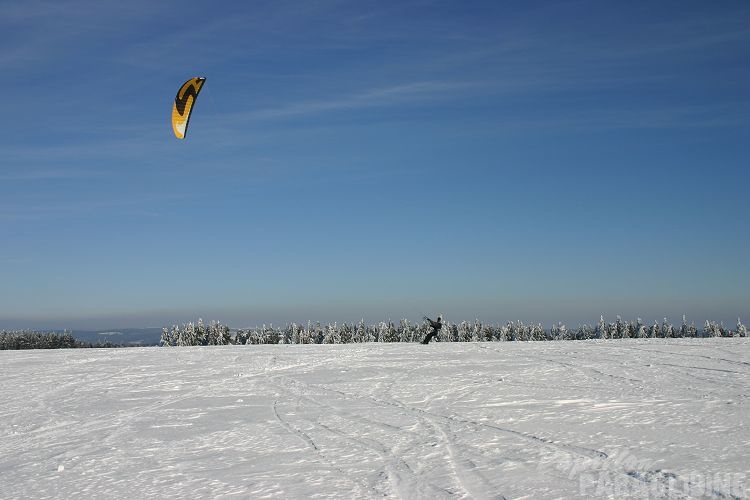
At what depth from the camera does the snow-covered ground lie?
22.7ft

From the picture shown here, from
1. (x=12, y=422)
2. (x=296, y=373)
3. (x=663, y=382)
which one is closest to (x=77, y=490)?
(x=12, y=422)

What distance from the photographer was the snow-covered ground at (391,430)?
691 cm

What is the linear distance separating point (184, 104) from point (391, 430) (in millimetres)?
21303

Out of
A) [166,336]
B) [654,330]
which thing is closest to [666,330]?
[654,330]

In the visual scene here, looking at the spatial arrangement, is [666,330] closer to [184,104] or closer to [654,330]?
[654,330]

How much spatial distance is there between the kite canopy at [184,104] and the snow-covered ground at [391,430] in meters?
11.8

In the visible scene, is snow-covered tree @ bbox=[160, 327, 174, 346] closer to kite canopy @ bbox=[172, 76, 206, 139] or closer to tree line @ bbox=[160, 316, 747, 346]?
tree line @ bbox=[160, 316, 747, 346]

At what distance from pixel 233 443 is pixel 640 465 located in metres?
5.72

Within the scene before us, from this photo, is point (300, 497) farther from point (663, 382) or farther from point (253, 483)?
point (663, 382)

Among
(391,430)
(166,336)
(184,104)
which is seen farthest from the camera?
(166,336)

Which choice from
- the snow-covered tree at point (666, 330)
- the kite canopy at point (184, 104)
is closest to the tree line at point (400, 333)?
the snow-covered tree at point (666, 330)

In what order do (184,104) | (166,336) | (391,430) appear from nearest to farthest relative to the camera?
(391,430) < (184,104) < (166,336)

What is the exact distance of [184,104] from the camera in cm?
2658

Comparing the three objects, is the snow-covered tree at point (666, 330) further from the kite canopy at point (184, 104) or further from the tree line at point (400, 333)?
the kite canopy at point (184, 104)
